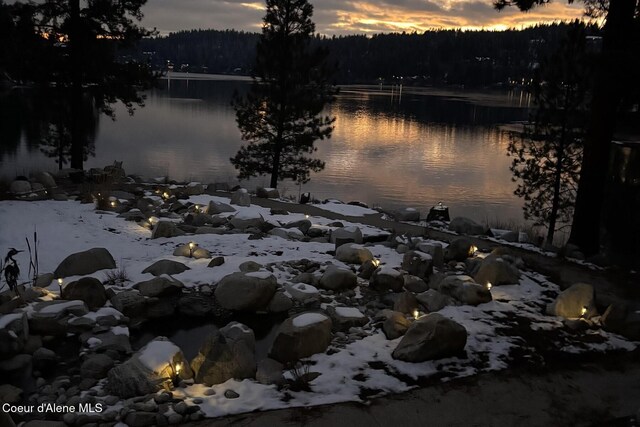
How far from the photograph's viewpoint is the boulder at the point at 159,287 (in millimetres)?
6916

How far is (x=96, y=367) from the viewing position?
499 centimetres

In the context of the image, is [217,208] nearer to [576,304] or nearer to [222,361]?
[222,361]

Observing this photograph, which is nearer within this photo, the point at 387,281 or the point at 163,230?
the point at 387,281

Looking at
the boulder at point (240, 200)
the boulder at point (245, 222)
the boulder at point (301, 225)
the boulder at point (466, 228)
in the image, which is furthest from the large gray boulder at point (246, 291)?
the boulder at point (466, 228)

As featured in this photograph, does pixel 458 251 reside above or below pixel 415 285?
above

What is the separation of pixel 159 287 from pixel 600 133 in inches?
334

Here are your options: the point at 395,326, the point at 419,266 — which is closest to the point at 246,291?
the point at 395,326

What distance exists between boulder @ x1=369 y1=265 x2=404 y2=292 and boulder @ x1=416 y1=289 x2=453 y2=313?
47cm

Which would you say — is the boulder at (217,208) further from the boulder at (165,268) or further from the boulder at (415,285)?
the boulder at (415,285)

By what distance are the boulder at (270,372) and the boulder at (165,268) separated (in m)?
3.02

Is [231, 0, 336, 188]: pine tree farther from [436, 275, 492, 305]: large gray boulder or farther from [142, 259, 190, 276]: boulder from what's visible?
[436, 275, 492, 305]: large gray boulder

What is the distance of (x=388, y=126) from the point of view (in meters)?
47.2

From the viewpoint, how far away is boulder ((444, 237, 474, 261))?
9.17 meters

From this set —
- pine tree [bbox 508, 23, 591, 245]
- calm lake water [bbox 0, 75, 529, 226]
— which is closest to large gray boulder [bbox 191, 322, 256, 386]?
pine tree [bbox 508, 23, 591, 245]
